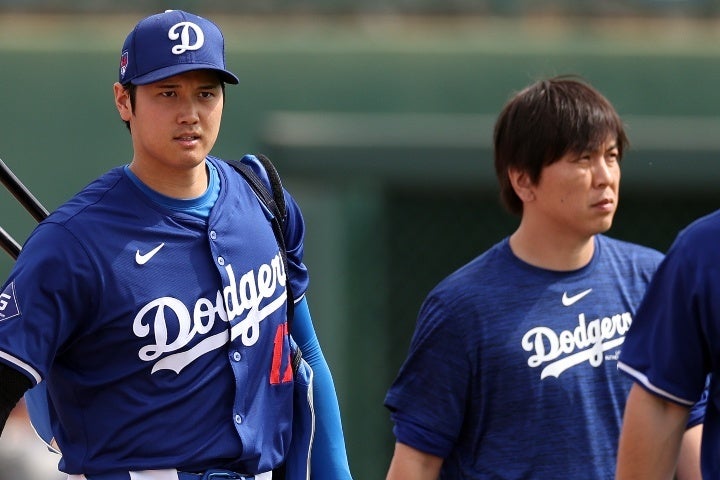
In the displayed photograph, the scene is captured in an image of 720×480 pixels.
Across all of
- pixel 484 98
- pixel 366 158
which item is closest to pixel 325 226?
pixel 366 158

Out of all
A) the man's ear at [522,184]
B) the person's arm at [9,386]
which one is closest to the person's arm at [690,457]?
the man's ear at [522,184]

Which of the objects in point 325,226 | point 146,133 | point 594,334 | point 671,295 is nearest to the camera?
point 671,295

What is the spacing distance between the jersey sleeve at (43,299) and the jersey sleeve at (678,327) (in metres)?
1.06

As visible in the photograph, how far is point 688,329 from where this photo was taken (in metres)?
2.63

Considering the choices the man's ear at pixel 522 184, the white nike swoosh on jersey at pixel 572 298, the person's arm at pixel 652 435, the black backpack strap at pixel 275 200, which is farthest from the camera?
the man's ear at pixel 522 184

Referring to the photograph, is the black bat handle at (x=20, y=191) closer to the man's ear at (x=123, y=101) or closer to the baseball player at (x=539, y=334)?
the man's ear at (x=123, y=101)

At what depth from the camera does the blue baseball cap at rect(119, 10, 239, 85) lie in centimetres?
288

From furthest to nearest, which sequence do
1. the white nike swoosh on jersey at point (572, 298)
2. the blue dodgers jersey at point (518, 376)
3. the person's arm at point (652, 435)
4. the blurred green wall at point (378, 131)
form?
the blurred green wall at point (378, 131) → the white nike swoosh on jersey at point (572, 298) → the blue dodgers jersey at point (518, 376) → the person's arm at point (652, 435)

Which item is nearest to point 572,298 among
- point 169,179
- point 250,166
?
point 250,166

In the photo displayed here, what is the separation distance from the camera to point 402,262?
7.79 metres

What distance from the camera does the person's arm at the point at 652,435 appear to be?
8.92 ft

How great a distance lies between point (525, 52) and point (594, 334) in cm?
506

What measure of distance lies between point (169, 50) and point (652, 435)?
47.3 inches

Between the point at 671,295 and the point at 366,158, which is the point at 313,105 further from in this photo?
the point at 671,295
